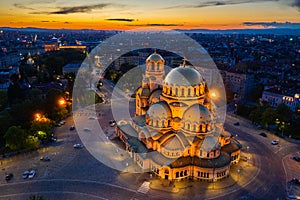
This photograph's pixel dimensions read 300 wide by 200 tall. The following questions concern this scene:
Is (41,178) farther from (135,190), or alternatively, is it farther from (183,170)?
(183,170)

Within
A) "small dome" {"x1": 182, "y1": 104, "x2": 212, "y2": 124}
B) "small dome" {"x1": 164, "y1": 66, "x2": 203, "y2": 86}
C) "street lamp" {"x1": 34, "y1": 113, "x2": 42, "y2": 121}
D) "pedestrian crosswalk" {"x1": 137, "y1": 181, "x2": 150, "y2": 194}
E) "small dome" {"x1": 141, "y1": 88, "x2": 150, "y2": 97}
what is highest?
"small dome" {"x1": 164, "y1": 66, "x2": 203, "y2": 86}

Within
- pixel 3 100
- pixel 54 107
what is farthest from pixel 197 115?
pixel 3 100

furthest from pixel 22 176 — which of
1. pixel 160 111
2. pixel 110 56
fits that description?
pixel 110 56

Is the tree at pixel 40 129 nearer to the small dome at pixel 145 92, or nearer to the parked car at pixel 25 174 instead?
the parked car at pixel 25 174

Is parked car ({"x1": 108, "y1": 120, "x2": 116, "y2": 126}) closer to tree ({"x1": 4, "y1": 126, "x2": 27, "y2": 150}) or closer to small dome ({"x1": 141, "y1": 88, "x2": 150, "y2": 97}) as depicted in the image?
small dome ({"x1": 141, "y1": 88, "x2": 150, "y2": 97})

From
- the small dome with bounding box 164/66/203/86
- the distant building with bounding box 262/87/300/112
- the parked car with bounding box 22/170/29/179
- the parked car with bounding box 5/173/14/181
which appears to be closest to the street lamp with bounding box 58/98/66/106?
the parked car with bounding box 22/170/29/179

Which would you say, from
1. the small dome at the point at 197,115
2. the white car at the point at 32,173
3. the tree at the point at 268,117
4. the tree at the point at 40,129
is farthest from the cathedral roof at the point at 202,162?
the tree at the point at 40,129

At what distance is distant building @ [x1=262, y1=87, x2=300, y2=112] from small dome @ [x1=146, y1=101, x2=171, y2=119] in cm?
3842

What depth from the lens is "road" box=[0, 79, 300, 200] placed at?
108 ft

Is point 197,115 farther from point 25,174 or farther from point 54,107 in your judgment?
point 54,107

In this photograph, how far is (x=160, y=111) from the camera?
3962 centimetres

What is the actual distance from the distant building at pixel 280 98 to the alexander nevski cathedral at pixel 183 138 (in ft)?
98.7

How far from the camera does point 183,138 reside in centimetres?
3809

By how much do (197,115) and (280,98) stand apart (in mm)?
37759
